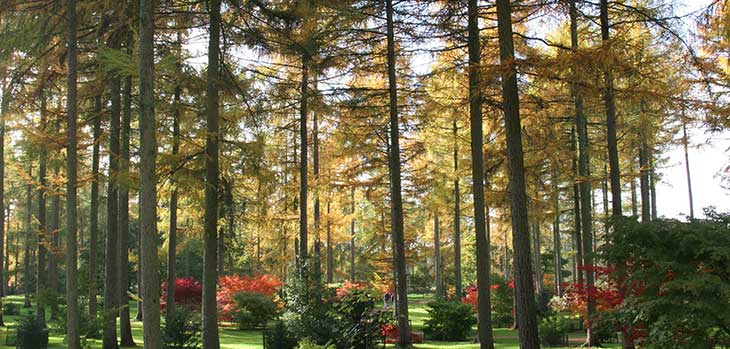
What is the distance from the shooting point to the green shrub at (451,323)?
1881 cm

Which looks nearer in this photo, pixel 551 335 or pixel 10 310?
pixel 551 335

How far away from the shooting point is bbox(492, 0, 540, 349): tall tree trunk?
32.1 feet

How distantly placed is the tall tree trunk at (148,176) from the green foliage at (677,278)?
6888 millimetres

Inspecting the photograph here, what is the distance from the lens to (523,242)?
33.2ft

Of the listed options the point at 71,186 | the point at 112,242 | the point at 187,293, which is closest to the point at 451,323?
the point at 112,242

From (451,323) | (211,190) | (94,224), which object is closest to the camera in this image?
(211,190)

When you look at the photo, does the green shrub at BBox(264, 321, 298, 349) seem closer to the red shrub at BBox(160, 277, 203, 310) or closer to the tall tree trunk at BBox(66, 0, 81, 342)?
the tall tree trunk at BBox(66, 0, 81, 342)

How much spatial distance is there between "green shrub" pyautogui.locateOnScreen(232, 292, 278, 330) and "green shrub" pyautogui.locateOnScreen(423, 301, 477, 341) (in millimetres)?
7055

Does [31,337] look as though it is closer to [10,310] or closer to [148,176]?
[148,176]

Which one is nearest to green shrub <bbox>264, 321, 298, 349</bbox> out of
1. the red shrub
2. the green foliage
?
the green foliage

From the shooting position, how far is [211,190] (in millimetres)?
11914

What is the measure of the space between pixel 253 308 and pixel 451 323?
8.39 meters

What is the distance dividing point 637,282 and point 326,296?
285 inches

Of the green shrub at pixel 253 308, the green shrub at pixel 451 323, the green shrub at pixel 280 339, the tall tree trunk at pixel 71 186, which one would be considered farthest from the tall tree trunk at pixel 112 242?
the green shrub at pixel 451 323
